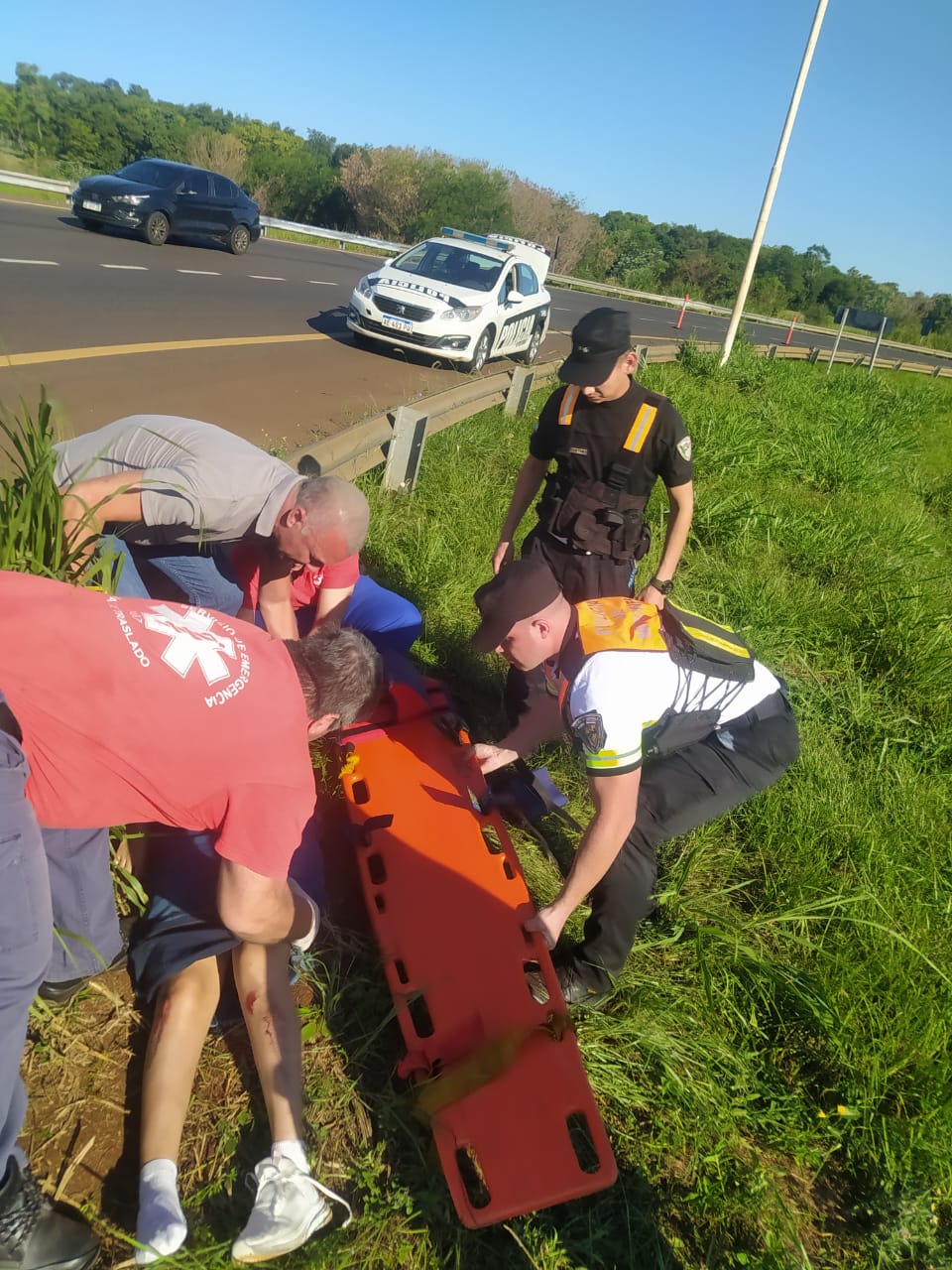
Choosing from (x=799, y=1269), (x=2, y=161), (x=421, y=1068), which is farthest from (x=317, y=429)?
(x=2, y=161)

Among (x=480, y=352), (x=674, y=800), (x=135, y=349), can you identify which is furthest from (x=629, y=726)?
(x=480, y=352)

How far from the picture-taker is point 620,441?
11.2 ft

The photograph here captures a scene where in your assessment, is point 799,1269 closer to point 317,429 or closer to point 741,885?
point 741,885

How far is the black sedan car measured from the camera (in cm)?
1400

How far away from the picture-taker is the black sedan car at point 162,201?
45.9 feet

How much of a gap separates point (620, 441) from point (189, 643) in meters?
2.20

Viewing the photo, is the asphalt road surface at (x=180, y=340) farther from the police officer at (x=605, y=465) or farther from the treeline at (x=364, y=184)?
the treeline at (x=364, y=184)

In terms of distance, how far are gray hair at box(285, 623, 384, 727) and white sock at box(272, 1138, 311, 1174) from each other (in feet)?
3.24

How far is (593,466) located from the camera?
11.5 feet

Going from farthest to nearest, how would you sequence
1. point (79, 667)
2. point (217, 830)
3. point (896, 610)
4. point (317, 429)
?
point (317, 429)
point (896, 610)
point (217, 830)
point (79, 667)

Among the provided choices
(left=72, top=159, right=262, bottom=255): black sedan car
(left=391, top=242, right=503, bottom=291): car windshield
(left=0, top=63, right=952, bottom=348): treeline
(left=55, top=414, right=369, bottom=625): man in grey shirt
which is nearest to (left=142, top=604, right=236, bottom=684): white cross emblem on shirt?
(left=55, top=414, right=369, bottom=625): man in grey shirt

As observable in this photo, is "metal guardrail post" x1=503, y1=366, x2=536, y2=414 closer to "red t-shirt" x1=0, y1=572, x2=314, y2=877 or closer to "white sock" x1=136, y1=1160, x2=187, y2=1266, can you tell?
"red t-shirt" x1=0, y1=572, x2=314, y2=877

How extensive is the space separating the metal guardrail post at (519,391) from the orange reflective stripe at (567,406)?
4.48 meters

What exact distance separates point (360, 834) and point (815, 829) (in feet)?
6.45
